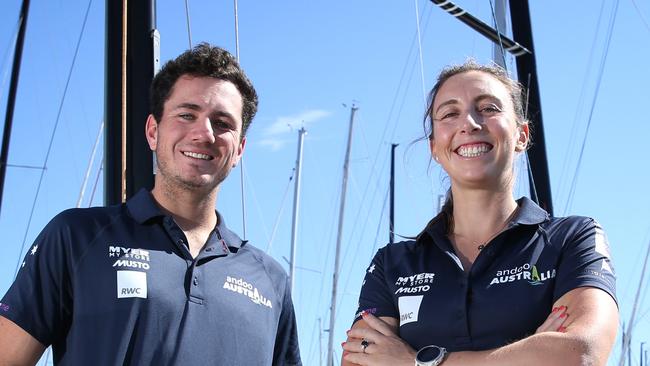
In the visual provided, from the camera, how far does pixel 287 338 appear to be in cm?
404

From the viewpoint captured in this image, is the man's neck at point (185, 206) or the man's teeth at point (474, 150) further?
the man's neck at point (185, 206)

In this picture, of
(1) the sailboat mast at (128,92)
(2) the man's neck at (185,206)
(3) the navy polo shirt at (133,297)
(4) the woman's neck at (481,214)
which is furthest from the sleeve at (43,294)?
(4) the woman's neck at (481,214)

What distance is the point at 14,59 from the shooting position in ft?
37.0

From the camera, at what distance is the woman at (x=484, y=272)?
125 inches

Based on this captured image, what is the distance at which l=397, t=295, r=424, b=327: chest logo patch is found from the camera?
343 cm

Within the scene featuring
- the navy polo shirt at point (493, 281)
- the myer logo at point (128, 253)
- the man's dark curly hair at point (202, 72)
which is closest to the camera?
the navy polo shirt at point (493, 281)

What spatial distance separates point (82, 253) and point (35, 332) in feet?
1.12

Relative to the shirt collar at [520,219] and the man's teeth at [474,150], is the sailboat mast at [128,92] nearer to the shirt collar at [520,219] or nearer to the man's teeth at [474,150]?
the shirt collar at [520,219]

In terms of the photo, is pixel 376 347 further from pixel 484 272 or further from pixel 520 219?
pixel 520 219

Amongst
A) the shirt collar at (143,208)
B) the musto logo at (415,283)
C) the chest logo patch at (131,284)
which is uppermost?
the shirt collar at (143,208)

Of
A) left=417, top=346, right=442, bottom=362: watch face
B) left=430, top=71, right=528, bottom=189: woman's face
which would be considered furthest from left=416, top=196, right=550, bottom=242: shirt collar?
left=417, top=346, right=442, bottom=362: watch face

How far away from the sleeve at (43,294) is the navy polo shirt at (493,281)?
1187 mm

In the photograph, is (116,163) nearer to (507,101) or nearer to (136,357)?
(136,357)

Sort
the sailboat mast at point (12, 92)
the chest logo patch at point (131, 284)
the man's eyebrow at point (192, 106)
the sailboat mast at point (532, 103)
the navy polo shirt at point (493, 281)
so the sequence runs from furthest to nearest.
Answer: the sailboat mast at point (12, 92) < the sailboat mast at point (532, 103) < the man's eyebrow at point (192, 106) < the chest logo patch at point (131, 284) < the navy polo shirt at point (493, 281)
